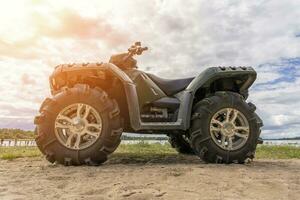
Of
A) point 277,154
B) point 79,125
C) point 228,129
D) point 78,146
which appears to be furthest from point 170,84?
point 277,154

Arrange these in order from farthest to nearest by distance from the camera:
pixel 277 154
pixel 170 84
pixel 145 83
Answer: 1. pixel 277 154
2. pixel 170 84
3. pixel 145 83

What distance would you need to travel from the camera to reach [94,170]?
6.68m

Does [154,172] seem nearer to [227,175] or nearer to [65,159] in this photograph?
[227,175]

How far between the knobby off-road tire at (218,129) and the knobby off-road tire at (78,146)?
4.69ft

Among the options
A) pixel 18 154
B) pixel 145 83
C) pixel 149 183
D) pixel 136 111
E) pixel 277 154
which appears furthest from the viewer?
pixel 277 154

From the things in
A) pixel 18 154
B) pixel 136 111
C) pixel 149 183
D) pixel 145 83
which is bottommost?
pixel 149 183

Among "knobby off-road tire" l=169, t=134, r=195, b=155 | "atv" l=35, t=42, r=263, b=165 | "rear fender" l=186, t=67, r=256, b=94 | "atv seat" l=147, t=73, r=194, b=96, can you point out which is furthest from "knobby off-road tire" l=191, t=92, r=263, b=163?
"knobby off-road tire" l=169, t=134, r=195, b=155

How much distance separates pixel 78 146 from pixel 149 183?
6.95ft

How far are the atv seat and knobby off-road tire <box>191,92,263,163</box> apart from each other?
603 millimetres

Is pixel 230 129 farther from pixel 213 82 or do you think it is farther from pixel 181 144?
pixel 181 144

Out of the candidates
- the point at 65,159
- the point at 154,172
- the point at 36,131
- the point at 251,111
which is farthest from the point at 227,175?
the point at 36,131

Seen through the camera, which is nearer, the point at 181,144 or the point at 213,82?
the point at 213,82

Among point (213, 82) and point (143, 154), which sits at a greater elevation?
point (213, 82)

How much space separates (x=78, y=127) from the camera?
7.35 meters
